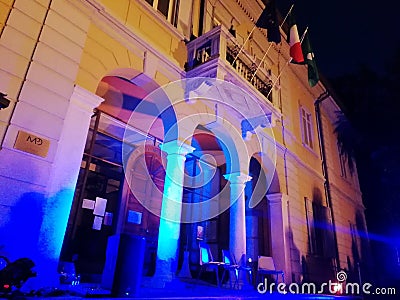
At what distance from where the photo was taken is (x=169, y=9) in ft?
23.3

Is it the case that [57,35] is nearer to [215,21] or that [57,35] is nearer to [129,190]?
[129,190]

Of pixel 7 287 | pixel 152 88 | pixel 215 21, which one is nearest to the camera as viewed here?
pixel 7 287

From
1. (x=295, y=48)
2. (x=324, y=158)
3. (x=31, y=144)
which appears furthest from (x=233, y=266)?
(x=324, y=158)

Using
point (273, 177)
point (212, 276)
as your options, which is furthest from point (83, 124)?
point (273, 177)

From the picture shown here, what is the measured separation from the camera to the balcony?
6160 mm

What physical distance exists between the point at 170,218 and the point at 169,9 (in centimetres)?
501

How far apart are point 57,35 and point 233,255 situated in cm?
556

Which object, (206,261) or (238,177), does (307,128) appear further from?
(206,261)

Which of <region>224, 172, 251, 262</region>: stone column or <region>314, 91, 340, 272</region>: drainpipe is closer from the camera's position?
<region>224, 172, 251, 262</region>: stone column

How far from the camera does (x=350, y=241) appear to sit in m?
13.0

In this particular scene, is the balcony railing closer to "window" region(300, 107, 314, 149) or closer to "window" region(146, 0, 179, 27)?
"window" region(146, 0, 179, 27)

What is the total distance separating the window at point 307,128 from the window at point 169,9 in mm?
7166

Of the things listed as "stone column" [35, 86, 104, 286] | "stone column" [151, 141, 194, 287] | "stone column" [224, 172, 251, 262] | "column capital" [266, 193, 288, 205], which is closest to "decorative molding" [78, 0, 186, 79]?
"stone column" [35, 86, 104, 286]

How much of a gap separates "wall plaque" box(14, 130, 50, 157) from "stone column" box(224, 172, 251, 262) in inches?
183
